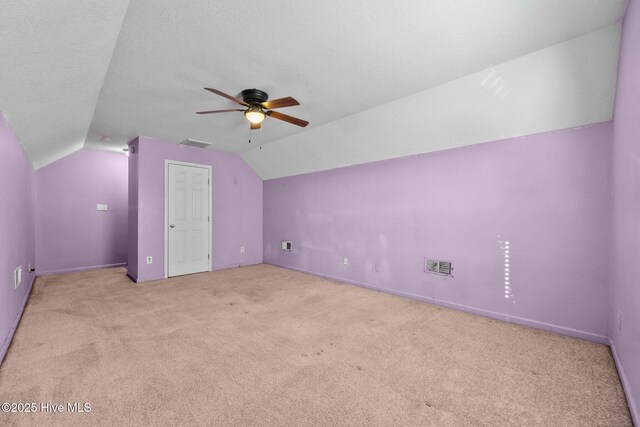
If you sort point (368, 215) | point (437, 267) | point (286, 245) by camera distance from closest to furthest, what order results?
point (437, 267)
point (368, 215)
point (286, 245)

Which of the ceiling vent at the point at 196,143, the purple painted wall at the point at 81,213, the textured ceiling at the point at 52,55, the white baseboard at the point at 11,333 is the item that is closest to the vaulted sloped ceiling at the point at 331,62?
the textured ceiling at the point at 52,55

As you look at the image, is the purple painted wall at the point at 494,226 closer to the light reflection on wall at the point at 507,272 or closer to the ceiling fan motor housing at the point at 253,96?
the light reflection on wall at the point at 507,272

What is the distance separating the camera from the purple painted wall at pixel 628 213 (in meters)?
1.55

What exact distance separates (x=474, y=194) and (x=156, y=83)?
12.5 ft

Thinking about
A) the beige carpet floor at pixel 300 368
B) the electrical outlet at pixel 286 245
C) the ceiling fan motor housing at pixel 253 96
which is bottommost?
the beige carpet floor at pixel 300 368

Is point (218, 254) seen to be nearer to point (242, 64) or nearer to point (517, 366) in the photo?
point (242, 64)

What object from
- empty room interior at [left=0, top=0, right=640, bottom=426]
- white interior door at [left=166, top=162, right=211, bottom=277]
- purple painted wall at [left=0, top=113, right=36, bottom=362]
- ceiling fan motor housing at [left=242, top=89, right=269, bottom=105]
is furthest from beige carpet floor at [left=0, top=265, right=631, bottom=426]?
ceiling fan motor housing at [left=242, top=89, right=269, bottom=105]

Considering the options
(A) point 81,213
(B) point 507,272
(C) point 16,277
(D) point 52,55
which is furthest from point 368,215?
(A) point 81,213

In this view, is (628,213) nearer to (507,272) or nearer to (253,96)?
(507,272)

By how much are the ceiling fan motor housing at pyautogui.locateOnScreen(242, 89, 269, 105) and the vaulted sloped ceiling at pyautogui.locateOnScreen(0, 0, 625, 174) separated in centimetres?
7

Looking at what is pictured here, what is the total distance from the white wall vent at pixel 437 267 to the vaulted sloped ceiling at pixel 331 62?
60.1 inches

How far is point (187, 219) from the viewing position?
532 cm

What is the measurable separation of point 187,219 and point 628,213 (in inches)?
232

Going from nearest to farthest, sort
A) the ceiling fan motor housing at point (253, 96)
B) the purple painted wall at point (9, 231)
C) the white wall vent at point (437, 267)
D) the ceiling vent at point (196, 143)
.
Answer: the purple painted wall at point (9, 231) → the ceiling fan motor housing at point (253, 96) → the white wall vent at point (437, 267) → the ceiling vent at point (196, 143)
